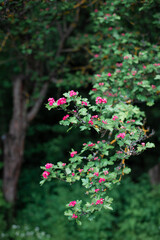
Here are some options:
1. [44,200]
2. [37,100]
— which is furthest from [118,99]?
[44,200]

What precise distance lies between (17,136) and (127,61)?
12.3 ft

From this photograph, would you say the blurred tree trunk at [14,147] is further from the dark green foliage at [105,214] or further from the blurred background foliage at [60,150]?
the dark green foliage at [105,214]

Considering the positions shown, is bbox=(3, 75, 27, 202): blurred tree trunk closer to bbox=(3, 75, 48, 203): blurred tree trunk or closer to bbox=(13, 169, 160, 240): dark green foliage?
bbox=(3, 75, 48, 203): blurred tree trunk

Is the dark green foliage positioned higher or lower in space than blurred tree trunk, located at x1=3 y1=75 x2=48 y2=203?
lower

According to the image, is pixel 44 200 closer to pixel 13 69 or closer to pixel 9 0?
pixel 13 69

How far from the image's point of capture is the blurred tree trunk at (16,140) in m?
6.29

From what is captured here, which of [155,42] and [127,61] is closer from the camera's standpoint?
[127,61]

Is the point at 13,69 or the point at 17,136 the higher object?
the point at 13,69

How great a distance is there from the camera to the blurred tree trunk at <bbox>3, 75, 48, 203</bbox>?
6289mm

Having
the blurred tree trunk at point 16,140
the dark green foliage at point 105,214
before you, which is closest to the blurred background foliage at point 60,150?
the dark green foliage at point 105,214

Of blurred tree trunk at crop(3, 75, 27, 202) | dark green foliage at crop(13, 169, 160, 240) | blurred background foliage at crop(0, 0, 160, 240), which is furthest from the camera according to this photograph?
blurred tree trunk at crop(3, 75, 27, 202)

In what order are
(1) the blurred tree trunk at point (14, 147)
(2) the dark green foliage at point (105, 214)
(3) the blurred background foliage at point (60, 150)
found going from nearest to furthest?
(3) the blurred background foliage at point (60, 150)
(2) the dark green foliage at point (105, 214)
(1) the blurred tree trunk at point (14, 147)

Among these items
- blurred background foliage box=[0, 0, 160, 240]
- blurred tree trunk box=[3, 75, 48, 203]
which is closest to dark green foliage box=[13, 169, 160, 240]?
blurred background foliage box=[0, 0, 160, 240]

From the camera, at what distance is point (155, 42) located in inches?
172
